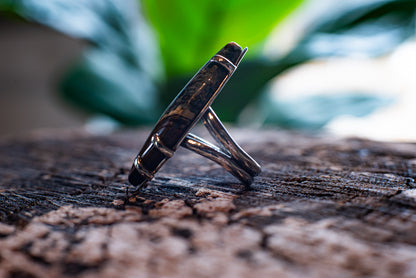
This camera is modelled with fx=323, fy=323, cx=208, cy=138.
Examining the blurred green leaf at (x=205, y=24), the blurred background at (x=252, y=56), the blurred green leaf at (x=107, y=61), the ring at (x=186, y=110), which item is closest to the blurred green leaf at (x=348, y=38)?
the blurred background at (x=252, y=56)

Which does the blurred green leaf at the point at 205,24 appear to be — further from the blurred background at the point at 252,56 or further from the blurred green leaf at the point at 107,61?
the blurred green leaf at the point at 107,61

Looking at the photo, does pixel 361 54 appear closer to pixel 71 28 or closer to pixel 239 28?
pixel 239 28

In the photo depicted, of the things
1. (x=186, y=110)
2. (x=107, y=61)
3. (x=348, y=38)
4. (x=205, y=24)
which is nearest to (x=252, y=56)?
(x=205, y=24)

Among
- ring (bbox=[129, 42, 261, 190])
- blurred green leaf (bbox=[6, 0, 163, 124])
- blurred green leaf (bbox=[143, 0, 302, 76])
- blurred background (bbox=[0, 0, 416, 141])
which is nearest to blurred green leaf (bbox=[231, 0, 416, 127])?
blurred background (bbox=[0, 0, 416, 141])

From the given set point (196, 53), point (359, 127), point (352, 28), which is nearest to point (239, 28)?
point (196, 53)

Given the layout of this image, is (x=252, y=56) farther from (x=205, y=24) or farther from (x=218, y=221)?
(x=218, y=221)

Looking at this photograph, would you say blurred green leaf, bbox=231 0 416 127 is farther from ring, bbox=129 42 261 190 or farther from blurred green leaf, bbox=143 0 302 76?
ring, bbox=129 42 261 190
